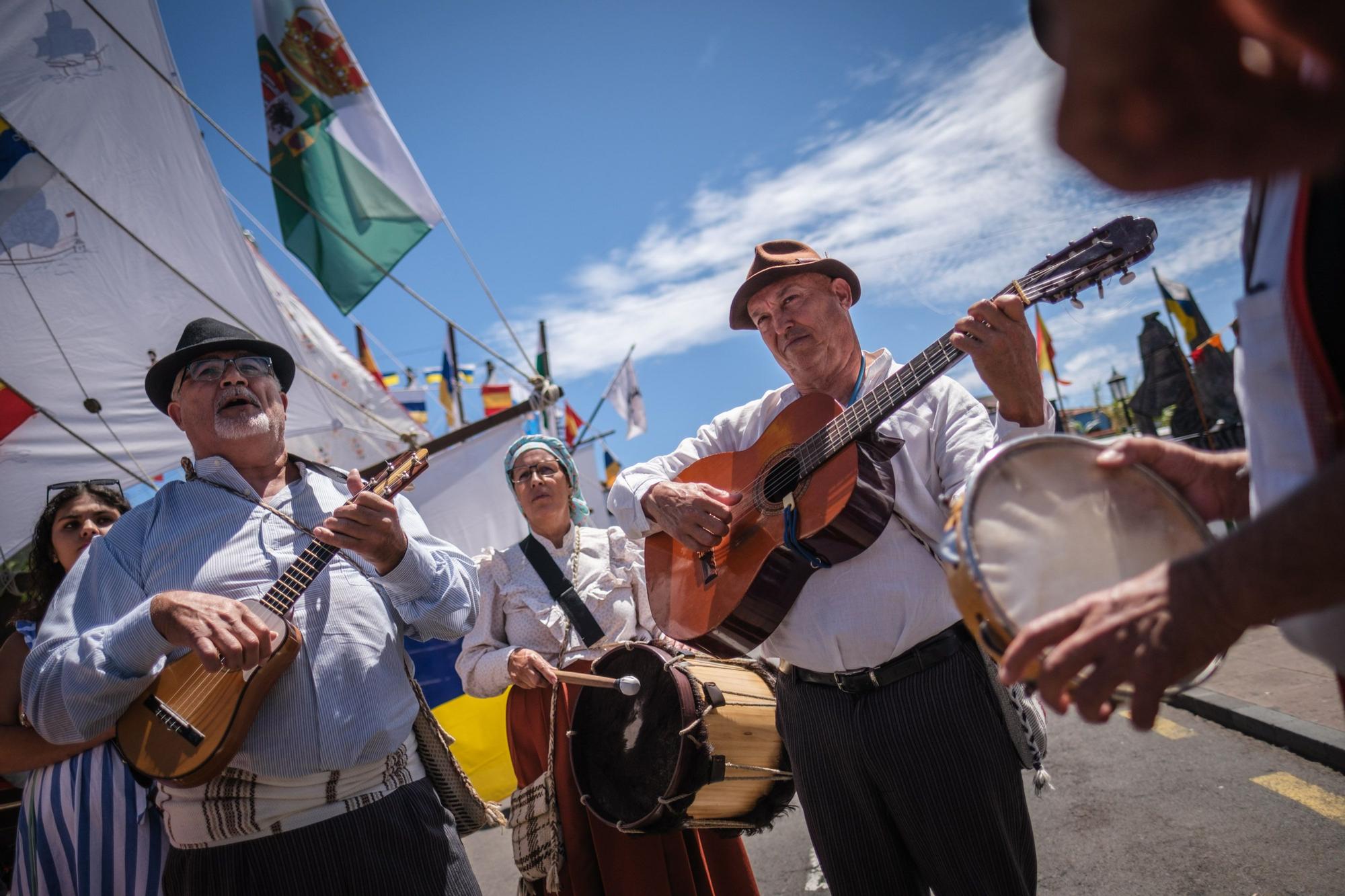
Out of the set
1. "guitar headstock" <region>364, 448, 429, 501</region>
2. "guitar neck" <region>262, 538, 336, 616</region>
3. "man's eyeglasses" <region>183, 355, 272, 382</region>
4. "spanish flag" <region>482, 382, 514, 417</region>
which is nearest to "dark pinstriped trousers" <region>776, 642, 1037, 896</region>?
"guitar headstock" <region>364, 448, 429, 501</region>

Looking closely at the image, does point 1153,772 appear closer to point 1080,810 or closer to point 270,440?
point 1080,810

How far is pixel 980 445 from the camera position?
218 centimetres

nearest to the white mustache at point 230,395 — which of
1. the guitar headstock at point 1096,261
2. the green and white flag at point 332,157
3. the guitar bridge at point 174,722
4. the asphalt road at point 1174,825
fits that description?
the guitar bridge at point 174,722

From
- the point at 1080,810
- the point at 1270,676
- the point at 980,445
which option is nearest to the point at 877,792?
the point at 980,445

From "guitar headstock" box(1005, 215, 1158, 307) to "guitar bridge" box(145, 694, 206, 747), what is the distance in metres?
2.50

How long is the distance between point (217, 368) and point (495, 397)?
16.9m

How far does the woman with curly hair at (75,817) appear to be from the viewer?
269 cm

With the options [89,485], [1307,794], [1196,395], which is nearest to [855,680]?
[1307,794]

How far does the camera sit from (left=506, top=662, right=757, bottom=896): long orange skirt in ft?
10.0

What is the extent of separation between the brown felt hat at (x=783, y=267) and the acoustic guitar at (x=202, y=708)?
1743 millimetres

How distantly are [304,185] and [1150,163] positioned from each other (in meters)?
7.79

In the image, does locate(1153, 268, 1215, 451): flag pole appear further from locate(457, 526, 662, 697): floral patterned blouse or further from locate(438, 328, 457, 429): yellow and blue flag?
locate(438, 328, 457, 429): yellow and blue flag

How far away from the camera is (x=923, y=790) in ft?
6.85

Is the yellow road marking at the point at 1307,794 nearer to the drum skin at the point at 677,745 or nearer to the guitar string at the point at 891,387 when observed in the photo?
the drum skin at the point at 677,745
